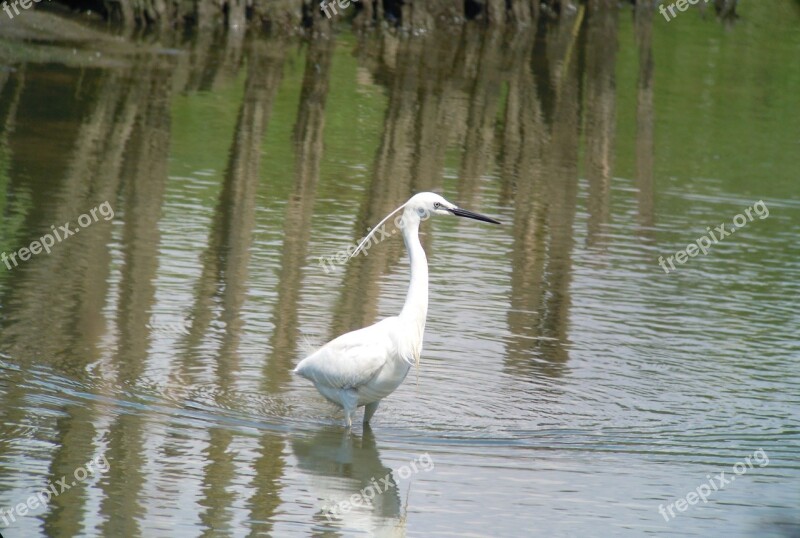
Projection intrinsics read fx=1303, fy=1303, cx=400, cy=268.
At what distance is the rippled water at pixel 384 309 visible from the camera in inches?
283

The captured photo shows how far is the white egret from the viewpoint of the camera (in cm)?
779

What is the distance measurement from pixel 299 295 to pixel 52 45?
47.0 feet

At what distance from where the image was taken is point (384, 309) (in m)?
10.8

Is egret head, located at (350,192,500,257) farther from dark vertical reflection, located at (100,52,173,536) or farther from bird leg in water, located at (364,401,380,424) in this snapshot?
dark vertical reflection, located at (100,52,173,536)

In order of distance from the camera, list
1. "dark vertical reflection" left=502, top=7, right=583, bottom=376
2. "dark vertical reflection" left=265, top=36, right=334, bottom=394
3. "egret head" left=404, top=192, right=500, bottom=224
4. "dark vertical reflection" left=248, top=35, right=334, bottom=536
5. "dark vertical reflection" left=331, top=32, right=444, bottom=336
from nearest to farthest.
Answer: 1. "dark vertical reflection" left=248, top=35, right=334, bottom=536
2. "egret head" left=404, top=192, right=500, bottom=224
3. "dark vertical reflection" left=265, top=36, right=334, bottom=394
4. "dark vertical reflection" left=502, top=7, right=583, bottom=376
5. "dark vertical reflection" left=331, top=32, right=444, bottom=336

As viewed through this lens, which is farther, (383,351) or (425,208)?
(425,208)

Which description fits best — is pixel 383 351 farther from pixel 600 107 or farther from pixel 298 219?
pixel 600 107

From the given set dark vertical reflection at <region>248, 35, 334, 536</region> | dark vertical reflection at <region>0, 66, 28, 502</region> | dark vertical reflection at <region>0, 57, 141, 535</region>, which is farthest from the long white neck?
dark vertical reflection at <region>0, 66, 28, 502</region>

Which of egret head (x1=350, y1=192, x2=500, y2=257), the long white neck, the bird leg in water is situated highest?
egret head (x1=350, y1=192, x2=500, y2=257)

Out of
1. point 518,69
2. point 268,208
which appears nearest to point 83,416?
point 268,208

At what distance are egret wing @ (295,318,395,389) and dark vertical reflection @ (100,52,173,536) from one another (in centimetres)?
114

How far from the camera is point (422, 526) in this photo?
6.79 metres

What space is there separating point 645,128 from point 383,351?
13603 mm

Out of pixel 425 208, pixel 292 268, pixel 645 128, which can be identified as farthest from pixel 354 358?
pixel 645 128
